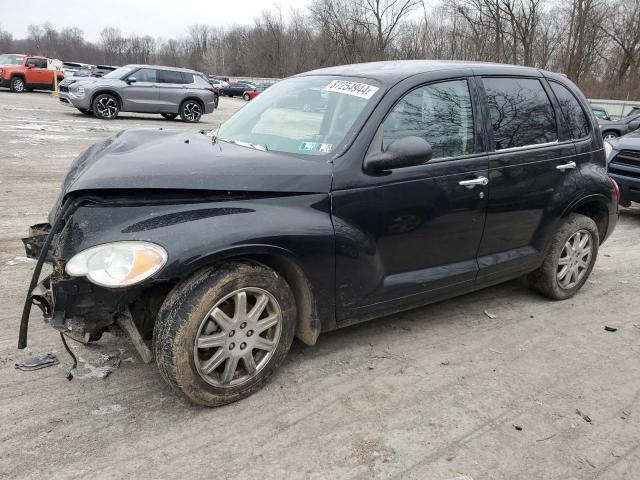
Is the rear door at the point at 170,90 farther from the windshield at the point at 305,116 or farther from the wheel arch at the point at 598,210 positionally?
the wheel arch at the point at 598,210

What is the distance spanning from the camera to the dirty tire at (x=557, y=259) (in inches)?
173

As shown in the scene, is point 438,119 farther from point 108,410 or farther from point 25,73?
point 25,73

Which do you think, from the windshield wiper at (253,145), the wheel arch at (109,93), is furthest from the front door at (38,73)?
the windshield wiper at (253,145)

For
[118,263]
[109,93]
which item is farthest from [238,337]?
[109,93]

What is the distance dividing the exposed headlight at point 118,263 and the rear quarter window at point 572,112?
347 cm

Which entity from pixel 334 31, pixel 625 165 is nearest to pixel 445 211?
pixel 625 165

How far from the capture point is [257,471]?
97.0 inches

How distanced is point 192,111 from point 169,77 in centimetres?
135

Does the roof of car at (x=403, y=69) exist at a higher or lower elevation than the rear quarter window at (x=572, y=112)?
higher

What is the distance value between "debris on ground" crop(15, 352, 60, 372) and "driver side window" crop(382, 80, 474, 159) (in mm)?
2396

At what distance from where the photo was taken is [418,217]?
336 cm

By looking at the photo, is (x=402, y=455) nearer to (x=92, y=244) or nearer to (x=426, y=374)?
(x=426, y=374)

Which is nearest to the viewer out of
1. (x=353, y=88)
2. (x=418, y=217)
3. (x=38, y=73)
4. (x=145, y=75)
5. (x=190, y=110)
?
(x=418, y=217)

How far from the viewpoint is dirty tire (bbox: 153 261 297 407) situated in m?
2.62
